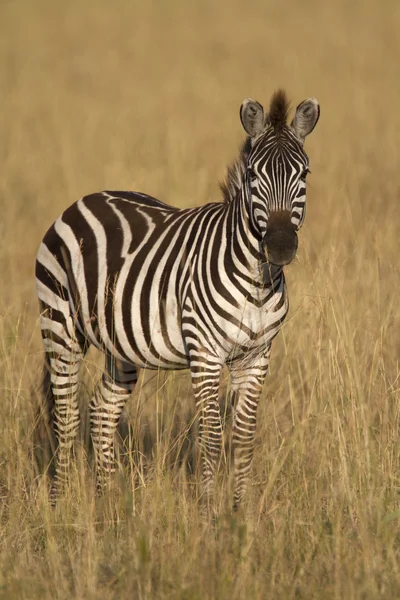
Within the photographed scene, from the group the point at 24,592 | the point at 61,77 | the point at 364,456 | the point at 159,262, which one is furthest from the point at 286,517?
the point at 61,77

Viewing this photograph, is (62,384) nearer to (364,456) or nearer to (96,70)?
(364,456)

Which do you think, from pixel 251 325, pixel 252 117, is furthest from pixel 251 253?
pixel 252 117

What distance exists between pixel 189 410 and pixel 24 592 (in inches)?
114

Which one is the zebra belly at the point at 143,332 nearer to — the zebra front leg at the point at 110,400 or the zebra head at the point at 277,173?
the zebra front leg at the point at 110,400

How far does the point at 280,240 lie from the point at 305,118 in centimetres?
95

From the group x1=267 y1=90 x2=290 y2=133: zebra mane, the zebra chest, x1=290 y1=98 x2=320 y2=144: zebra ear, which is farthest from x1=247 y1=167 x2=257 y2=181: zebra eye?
the zebra chest

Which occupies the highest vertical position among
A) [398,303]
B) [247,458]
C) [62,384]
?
[398,303]

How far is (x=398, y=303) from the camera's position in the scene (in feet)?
23.7

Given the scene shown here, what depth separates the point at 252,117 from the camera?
5.02m

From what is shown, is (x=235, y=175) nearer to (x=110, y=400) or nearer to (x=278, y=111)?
(x=278, y=111)

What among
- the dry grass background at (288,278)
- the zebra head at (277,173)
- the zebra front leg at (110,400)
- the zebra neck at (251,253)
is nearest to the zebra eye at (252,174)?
the zebra head at (277,173)

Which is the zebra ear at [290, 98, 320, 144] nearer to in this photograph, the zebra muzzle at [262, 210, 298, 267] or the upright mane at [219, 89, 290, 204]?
the upright mane at [219, 89, 290, 204]

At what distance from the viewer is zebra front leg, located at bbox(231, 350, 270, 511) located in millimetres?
5227

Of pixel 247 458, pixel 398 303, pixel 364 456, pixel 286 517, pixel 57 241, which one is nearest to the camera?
pixel 286 517
